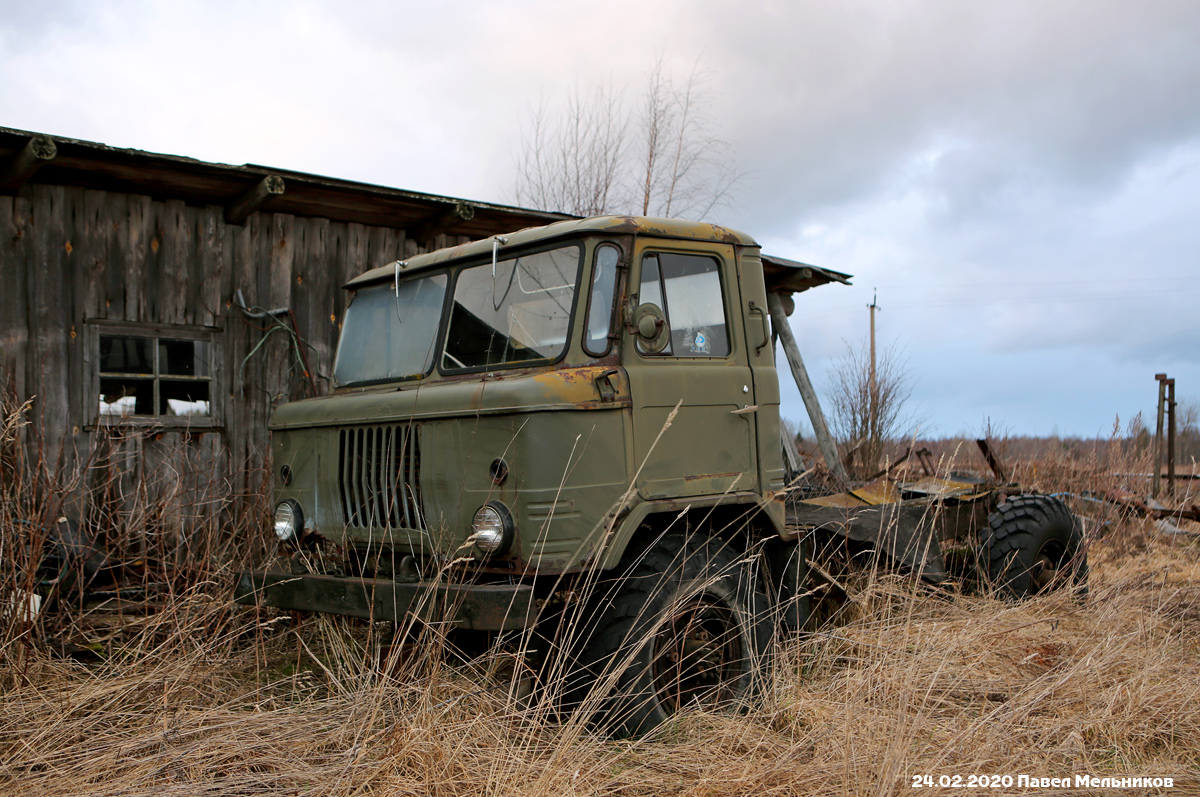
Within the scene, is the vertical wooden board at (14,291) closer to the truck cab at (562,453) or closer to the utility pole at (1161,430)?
the truck cab at (562,453)

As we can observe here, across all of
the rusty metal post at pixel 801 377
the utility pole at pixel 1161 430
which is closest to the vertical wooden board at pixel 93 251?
the rusty metal post at pixel 801 377

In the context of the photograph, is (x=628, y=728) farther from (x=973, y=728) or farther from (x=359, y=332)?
(x=359, y=332)

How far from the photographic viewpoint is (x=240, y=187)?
708 cm

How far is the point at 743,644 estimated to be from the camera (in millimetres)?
4367

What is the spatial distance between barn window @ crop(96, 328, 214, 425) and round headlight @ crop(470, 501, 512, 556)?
13.7ft

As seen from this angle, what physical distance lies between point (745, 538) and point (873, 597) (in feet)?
3.75

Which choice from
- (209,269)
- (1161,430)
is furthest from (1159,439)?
(209,269)

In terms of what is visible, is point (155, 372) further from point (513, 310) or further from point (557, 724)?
point (557, 724)

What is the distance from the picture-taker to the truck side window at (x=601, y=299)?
13.6ft

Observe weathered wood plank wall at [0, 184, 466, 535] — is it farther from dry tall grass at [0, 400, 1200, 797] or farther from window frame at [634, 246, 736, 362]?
window frame at [634, 246, 736, 362]

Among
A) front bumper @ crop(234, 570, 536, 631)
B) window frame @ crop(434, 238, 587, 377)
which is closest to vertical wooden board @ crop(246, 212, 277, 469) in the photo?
front bumper @ crop(234, 570, 536, 631)

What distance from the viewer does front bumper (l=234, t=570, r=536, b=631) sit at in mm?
3650

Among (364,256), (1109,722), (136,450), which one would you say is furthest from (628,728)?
(364,256)

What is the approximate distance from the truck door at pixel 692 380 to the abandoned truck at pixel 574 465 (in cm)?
1
